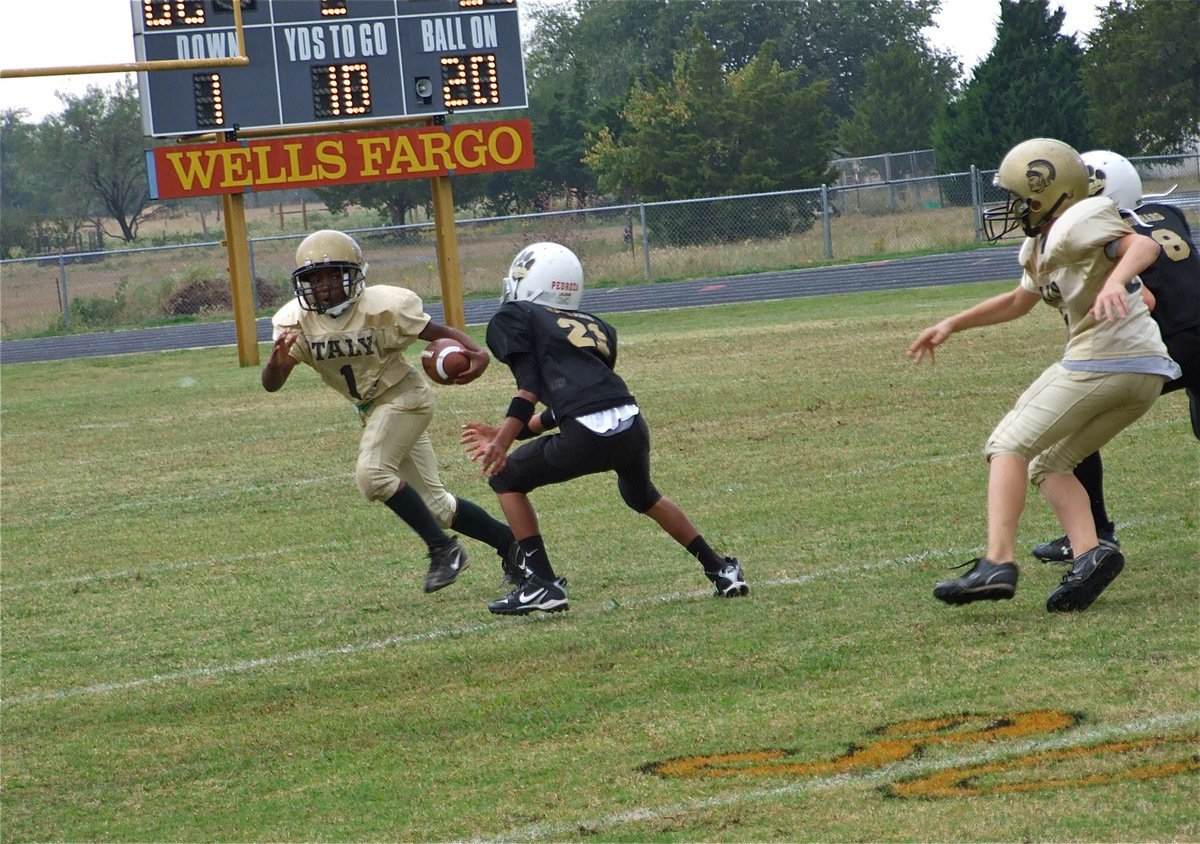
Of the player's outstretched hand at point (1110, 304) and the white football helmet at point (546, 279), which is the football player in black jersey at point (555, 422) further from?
the player's outstretched hand at point (1110, 304)

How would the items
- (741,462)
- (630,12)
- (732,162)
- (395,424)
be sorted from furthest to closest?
1. (630,12)
2. (732,162)
3. (741,462)
4. (395,424)

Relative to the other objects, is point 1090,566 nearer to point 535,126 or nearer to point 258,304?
point 258,304

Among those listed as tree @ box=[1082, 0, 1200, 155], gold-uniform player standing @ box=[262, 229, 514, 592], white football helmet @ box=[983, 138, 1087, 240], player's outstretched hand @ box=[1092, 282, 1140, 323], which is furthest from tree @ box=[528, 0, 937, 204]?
player's outstretched hand @ box=[1092, 282, 1140, 323]

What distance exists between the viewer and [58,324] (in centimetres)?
2944

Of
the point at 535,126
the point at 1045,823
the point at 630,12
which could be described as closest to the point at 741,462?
the point at 1045,823

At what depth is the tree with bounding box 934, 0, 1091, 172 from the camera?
4228 cm

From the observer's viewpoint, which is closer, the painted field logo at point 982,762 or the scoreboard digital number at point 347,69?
the painted field logo at point 982,762

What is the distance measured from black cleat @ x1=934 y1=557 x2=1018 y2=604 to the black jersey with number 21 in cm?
147

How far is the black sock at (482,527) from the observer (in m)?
6.93

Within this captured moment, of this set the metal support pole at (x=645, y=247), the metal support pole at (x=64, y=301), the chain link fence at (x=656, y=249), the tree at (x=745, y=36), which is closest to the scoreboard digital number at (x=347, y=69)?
the chain link fence at (x=656, y=249)

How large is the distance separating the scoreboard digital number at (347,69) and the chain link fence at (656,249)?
7.61 metres

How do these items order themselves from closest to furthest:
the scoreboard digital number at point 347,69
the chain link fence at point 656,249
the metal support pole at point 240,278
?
1. the scoreboard digital number at point 347,69
2. the metal support pole at point 240,278
3. the chain link fence at point 656,249

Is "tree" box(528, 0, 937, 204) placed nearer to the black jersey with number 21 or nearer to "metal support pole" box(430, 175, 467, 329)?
"metal support pole" box(430, 175, 467, 329)

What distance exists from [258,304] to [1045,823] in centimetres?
2730
